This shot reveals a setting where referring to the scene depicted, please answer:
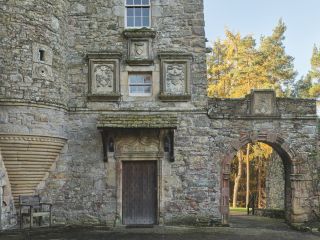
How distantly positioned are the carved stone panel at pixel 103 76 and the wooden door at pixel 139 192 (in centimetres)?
227

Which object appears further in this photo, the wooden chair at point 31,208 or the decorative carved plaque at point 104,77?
the decorative carved plaque at point 104,77

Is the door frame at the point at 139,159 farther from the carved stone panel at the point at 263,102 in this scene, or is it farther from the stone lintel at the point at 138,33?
the stone lintel at the point at 138,33

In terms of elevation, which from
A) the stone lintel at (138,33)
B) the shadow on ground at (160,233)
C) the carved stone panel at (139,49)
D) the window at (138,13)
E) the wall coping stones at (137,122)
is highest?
the window at (138,13)

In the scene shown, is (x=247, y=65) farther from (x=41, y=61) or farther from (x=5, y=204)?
(x=5, y=204)

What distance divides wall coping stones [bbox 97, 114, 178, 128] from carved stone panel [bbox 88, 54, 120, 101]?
2.76ft

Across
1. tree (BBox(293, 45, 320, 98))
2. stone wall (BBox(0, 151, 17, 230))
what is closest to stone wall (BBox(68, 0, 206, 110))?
stone wall (BBox(0, 151, 17, 230))

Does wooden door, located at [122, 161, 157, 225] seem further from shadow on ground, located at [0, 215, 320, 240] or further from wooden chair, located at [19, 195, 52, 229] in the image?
wooden chair, located at [19, 195, 52, 229]

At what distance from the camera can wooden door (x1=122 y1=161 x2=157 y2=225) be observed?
41.4ft

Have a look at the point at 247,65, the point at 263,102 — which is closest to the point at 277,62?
the point at 247,65

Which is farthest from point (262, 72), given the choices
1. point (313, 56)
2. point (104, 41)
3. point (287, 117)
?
point (104, 41)

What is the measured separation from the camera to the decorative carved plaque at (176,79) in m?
12.9

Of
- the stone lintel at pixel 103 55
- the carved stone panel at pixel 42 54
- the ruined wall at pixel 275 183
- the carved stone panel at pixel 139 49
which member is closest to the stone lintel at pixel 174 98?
the carved stone panel at pixel 139 49

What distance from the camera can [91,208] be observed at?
12516 millimetres

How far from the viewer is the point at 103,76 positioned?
12828 millimetres
